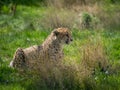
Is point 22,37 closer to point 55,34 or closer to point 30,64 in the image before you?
point 55,34

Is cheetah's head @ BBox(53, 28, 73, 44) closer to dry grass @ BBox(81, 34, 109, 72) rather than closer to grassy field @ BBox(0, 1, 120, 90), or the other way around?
grassy field @ BBox(0, 1, 120, 90)

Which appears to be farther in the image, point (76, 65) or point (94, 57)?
point (94, 57)

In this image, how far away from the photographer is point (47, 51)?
10.4 meters

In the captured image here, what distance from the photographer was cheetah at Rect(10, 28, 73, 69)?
33.6 ft

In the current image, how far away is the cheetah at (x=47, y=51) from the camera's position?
10.2 metres

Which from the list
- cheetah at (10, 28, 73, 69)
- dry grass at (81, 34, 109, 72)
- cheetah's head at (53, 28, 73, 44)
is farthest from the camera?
cheetah's head at (53, 28, 73, 44)

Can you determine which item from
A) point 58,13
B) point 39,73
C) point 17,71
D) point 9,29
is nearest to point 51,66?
point 39,73

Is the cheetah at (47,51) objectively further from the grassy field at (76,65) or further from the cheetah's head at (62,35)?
the grassy field at (76,65)

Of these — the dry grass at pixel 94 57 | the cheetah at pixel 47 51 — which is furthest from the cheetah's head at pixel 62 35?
the dry grass at pixel 94 57

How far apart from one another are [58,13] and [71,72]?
362 inches

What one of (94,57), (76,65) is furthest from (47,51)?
(76,65)

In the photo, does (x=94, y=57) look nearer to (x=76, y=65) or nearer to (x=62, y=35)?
(x=62, y=35)

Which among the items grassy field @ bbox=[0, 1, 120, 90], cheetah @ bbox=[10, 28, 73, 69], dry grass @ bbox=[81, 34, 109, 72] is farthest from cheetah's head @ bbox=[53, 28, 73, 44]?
dry grass @ bbox=[81, 34, 109, 72]

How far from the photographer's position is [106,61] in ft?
33.9
